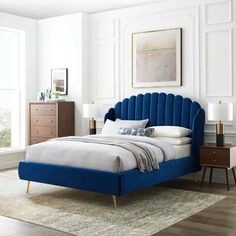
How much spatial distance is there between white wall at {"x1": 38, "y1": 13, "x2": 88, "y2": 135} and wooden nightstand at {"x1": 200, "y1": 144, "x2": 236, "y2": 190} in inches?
96.6

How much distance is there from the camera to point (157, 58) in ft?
21.1

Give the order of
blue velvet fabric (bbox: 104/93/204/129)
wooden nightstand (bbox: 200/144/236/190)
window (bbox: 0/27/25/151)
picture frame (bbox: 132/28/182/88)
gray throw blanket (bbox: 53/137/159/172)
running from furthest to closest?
window (bbox: 0/27/25/151) < picture frame (bbox: 132/28/182/88) < blue velvet fabric (bbox: 104/93/204/129) < wooden nightstand (bbox: 200/144/236/190) < gray throw blanket (bbox: 53/137/159/172)

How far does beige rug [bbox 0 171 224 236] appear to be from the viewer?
12.3ft

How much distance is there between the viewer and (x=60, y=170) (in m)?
4.74

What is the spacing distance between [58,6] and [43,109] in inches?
69.5

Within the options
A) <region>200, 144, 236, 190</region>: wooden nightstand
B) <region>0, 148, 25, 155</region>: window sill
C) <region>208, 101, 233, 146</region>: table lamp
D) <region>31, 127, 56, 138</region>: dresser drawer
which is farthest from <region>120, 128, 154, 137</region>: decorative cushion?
<region>0, 148, 25, 155</region>: window sill

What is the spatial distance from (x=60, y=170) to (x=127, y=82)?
8.33ft

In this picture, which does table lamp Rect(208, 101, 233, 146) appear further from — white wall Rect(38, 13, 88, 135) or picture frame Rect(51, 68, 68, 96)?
picture frame Rect(51, 68, 68, 96)

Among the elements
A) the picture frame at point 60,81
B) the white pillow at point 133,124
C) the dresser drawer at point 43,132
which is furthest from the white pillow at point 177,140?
the picture frame at point 60,81

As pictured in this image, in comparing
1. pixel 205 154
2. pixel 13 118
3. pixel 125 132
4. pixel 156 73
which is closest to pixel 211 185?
pixel 205 154

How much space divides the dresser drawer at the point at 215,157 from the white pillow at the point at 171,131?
0.35 m

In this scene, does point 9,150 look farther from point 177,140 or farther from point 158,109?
point 177,140

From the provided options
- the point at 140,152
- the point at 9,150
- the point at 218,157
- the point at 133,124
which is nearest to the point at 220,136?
the point at 218,157

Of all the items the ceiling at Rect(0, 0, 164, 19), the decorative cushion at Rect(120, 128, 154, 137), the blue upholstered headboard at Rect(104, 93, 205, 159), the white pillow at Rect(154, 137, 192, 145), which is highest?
the ceiling at Rect(0, 0, 164, 19)
